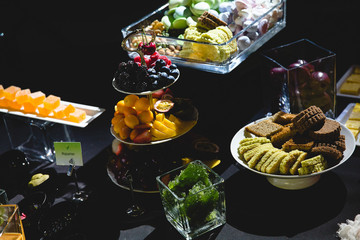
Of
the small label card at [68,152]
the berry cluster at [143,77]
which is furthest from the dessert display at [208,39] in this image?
the small label card at [68,152]

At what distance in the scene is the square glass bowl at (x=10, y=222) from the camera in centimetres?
192

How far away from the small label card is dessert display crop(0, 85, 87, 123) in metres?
0.37

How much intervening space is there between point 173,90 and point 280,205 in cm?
103

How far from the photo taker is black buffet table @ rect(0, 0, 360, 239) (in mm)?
2152

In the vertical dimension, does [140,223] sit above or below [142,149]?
below

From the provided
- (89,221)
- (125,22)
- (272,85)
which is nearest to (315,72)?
(272,85)

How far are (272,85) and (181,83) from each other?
551 mm

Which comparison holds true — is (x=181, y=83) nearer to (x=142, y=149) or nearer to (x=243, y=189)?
(x=142, y=149)

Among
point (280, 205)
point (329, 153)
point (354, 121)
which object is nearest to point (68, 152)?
point (280, 205)

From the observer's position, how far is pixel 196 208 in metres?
1.98

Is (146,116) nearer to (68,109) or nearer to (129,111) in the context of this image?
(129,111)

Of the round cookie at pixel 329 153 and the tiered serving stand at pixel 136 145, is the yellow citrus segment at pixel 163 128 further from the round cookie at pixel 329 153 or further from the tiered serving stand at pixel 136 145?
the round cookie at pixel 329 153

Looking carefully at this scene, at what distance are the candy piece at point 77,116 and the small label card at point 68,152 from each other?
375 mm

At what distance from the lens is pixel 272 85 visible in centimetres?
273
